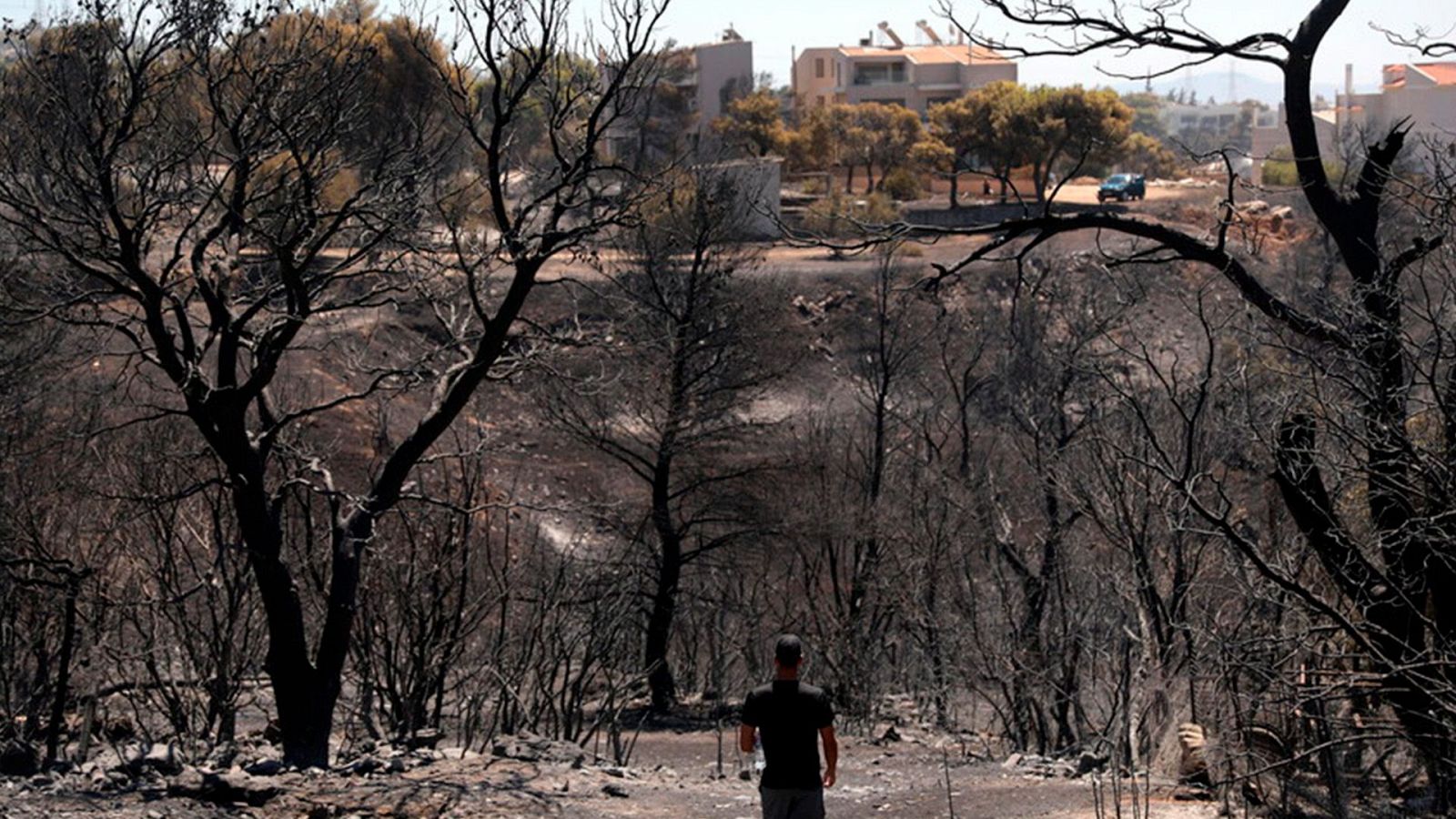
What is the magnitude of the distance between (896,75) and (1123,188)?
28832 millimetres

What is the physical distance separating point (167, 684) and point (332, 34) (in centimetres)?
736

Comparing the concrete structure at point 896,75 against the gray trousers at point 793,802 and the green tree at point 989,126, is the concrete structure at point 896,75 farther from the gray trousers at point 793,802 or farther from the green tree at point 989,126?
the gray trousers at point 793,802

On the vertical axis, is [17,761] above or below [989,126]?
below

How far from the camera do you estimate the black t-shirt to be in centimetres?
864

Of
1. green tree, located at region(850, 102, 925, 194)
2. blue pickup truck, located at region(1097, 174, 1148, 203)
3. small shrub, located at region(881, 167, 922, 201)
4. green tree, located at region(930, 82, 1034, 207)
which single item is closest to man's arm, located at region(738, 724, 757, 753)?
green tree, located at region(930, 82, 1034, 207)

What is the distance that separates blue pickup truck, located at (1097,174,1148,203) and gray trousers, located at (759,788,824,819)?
6968cm

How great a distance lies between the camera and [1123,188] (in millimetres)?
79250

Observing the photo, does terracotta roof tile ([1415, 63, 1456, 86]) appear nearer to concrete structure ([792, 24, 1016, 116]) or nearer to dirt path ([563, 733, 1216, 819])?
concrete structure ([792, 24, 1016, 116])

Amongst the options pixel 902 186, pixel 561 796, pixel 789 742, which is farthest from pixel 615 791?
pixel 902 186

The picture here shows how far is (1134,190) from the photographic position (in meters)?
79.4

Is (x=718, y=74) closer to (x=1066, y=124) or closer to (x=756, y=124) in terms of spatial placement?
(x=756, y=124)

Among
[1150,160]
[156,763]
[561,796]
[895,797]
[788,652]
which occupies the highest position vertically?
[1150,160]

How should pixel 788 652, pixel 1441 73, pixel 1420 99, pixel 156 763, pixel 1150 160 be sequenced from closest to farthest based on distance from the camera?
pixel 788 652 → pixel 156 763 → pixel 1420 99 → pixel 1441 73 → pixel 1150 160

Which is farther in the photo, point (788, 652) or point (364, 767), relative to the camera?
point (364, 767)
